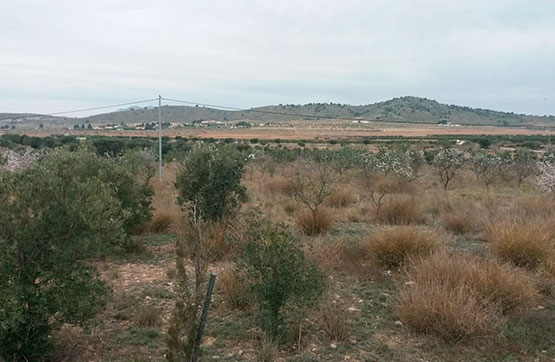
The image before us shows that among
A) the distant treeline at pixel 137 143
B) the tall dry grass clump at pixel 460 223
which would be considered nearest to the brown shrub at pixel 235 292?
the tall dry grass clump at pixel 460 223

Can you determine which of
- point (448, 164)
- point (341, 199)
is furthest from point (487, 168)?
point (341, 199)

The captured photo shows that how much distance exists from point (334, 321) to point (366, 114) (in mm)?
116186

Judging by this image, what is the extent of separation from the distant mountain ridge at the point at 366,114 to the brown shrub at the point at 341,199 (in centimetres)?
8748

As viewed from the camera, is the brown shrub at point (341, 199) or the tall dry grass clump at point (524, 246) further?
the brown shrub at point (341, 199)

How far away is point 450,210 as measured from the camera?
13664mm

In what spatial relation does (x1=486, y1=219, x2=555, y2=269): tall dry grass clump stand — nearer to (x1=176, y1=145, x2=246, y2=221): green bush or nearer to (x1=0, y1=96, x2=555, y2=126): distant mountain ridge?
(x1=176, y1=145, x2=246, y2=221): green bush

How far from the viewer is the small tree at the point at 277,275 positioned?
17.3 feet

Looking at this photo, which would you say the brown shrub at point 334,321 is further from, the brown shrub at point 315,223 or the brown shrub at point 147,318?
the brown shrub at point 315,223

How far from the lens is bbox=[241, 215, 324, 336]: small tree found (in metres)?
5.29

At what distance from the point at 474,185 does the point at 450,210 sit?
10.3 m

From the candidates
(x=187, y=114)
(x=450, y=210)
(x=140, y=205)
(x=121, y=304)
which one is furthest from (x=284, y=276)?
(x=187, y=114)

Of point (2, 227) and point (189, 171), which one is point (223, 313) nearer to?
point (2, 227)

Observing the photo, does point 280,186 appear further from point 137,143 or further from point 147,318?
point 137,143

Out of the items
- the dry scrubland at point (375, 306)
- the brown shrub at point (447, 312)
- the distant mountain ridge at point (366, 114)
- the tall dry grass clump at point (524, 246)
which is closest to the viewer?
the dry scrubland at point (375, 306)
